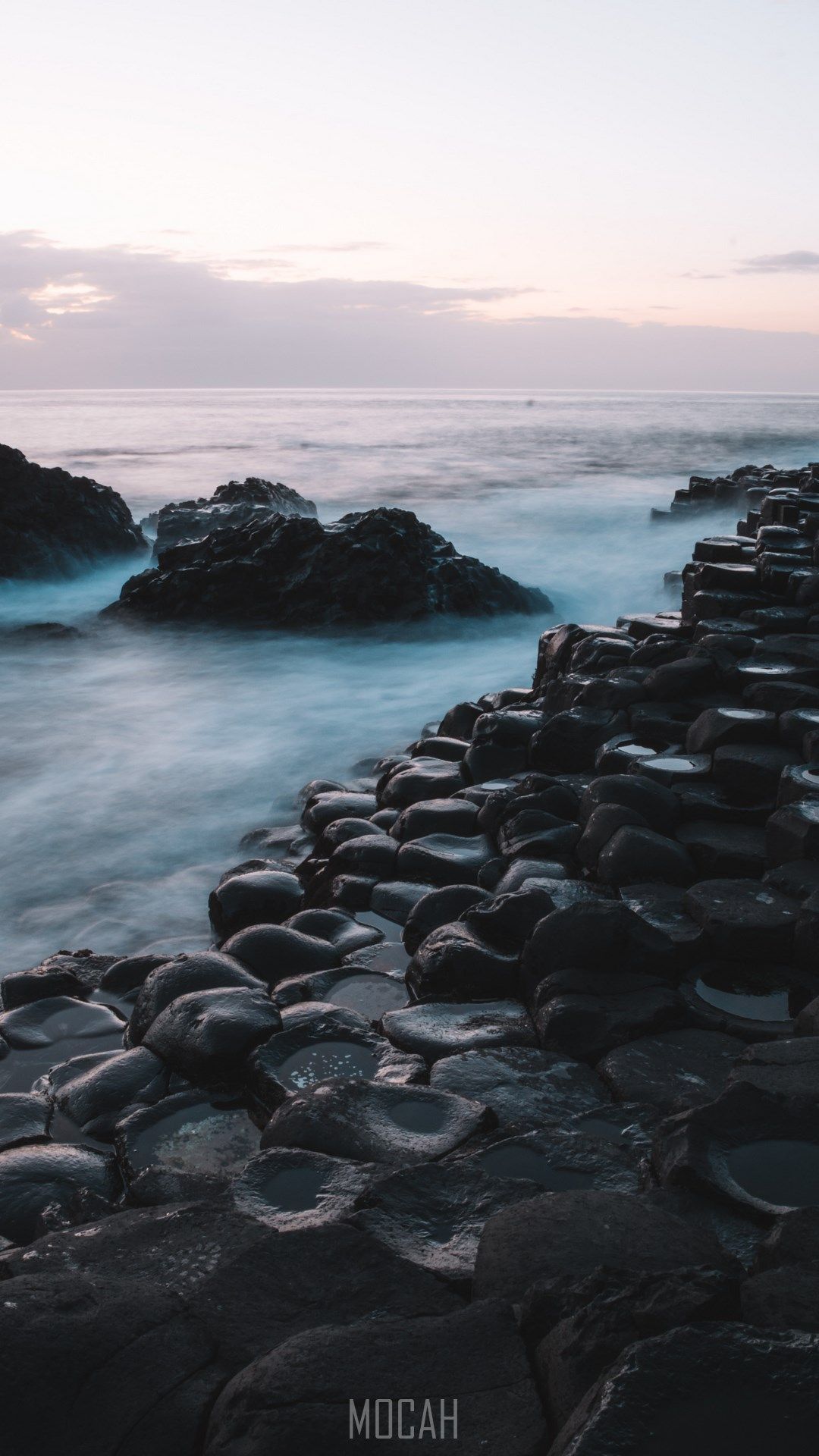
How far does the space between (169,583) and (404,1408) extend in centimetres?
1009

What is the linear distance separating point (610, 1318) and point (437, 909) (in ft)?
7.65

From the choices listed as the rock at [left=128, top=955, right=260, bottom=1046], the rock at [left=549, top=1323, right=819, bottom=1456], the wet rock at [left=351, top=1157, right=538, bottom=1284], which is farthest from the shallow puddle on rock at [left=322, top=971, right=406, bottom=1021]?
the rock at [left=549, top=1323, right=819, bottom=1456]

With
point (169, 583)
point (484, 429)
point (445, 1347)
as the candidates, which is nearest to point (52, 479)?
point (169, 583)

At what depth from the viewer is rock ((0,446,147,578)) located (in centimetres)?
1245

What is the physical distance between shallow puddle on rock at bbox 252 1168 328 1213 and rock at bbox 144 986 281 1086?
0.76 metres

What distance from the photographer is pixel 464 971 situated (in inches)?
129

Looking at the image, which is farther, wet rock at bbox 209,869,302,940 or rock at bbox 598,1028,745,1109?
wet rock at bbox 209,869,302,940

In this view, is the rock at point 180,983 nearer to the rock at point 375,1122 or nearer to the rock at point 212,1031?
the rock at point 212,1031

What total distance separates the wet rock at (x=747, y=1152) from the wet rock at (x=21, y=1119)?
172 centimetres

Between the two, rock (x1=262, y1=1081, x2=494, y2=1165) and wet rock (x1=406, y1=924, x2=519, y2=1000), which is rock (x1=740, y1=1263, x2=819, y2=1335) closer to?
rock (x1=262, y1=1081, x2=494, y2=1165)

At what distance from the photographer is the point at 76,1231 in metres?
2.03

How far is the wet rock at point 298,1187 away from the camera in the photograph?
2059mm

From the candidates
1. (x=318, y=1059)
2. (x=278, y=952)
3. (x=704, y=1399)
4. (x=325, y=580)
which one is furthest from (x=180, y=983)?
(x=325, y=580)

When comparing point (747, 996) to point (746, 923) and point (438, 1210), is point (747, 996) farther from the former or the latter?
point (438, 1210)
